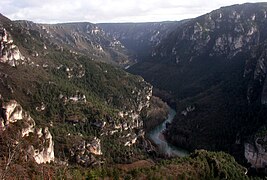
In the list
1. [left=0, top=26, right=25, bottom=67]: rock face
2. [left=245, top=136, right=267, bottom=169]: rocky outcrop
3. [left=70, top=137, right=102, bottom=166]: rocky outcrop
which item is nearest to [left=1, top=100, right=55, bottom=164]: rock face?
[left=70, top=137, right=102, bottom=166]: rocky outcrop

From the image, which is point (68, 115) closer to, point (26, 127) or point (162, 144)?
point (162, 144)

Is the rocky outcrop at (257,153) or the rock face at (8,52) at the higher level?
the rock face at (8,52)

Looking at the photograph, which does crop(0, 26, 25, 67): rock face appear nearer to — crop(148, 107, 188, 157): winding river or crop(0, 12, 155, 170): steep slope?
crop(0, 12, 155, 170): steep slope

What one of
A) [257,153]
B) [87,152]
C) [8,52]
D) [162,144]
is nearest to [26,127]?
[87,152]

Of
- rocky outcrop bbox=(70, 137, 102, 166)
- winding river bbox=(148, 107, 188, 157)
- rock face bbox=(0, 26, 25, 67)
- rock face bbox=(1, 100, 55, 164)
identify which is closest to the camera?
rock face bbox=(1, 100, 55, 164)

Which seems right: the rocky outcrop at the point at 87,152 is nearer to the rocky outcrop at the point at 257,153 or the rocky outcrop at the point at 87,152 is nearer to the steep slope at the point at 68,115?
the steep slope at the point at 68,115

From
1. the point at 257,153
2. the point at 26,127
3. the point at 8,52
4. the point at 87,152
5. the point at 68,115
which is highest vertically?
the point at 8,52

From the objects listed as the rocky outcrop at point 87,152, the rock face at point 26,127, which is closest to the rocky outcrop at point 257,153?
the rocky outcrop at point 87,152

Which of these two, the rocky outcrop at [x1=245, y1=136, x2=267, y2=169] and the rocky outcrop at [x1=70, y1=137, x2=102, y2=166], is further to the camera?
the rocky outcrop at [x1=245, y1=136, x2=267, y2=169]

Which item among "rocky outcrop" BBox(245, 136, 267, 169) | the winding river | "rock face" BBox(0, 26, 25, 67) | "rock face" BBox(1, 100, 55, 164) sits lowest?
the winding river
